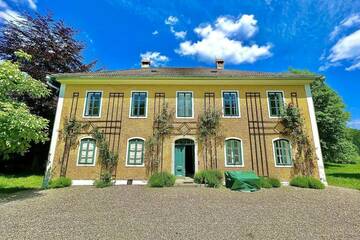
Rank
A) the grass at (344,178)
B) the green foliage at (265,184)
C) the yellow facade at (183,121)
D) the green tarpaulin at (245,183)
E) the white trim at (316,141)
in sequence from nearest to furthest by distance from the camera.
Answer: the green tarpaulin at (245,183) → the green foliage at (265,184) → the white trim at (316,141) → the yellow facade at (183,121) → the grass at (344,178)

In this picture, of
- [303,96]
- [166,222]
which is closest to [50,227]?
[166,222]

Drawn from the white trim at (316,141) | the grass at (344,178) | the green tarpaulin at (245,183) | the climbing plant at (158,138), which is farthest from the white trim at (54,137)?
the grass at (344,178)

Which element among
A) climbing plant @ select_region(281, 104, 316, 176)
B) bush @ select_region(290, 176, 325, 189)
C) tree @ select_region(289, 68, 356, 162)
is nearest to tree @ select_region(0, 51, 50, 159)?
bush @ select_region(290, 176, 325, 189)

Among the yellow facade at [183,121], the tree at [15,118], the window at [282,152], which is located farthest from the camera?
the window at [282,152]

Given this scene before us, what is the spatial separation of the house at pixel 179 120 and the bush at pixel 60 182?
0.44 m

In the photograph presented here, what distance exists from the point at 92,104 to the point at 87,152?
113 inches

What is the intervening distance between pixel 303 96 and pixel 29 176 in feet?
59.3

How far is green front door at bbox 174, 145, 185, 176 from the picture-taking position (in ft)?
36.5

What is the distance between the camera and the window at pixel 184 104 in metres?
11.7

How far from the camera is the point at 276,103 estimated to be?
38.6 ft

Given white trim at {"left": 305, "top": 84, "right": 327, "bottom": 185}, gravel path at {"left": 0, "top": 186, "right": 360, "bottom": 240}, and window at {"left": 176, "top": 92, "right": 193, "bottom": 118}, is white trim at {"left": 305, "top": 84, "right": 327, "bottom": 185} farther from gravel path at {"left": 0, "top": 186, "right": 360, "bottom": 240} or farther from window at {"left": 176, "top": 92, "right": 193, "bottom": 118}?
window at {"left": 176, "top": 92, "right": 193, "bottom": 118}

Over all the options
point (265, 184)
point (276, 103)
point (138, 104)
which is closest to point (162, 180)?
point (138, 104)

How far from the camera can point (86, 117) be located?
11484 mm

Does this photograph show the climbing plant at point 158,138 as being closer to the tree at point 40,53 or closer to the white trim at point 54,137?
the white trim at point 54,137
